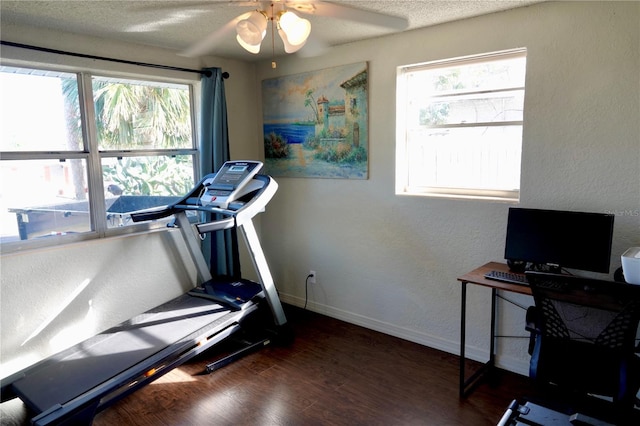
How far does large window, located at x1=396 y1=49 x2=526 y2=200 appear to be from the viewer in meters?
2.79

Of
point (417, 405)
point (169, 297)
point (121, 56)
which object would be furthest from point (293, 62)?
point (417, 405)

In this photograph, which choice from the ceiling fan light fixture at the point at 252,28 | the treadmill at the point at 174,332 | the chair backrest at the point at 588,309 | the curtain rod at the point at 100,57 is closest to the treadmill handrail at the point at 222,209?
the treadmill at the point at 174,332

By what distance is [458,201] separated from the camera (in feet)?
9.70

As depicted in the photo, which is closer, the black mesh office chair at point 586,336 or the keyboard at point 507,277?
the black mesh office chair at point 586,336

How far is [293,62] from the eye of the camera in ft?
12.4

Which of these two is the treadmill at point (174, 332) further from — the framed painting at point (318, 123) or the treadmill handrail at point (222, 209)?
the framed painting at point (318, 123)

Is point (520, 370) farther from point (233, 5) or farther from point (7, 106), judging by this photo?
point (7, 106)

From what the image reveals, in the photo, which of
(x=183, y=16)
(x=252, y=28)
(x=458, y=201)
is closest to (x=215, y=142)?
(x=183, y=16)

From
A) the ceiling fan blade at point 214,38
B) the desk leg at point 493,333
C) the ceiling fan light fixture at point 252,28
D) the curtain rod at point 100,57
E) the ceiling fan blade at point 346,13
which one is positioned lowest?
the desk leg at point 493,333

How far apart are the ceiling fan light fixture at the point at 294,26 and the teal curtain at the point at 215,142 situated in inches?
73.7

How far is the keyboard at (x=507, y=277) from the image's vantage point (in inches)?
93.0

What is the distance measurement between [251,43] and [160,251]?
2.09 meters

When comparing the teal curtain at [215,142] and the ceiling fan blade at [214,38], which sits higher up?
the ceiling fan blade at [214,38]

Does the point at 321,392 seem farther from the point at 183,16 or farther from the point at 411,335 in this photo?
the point at 183,16
